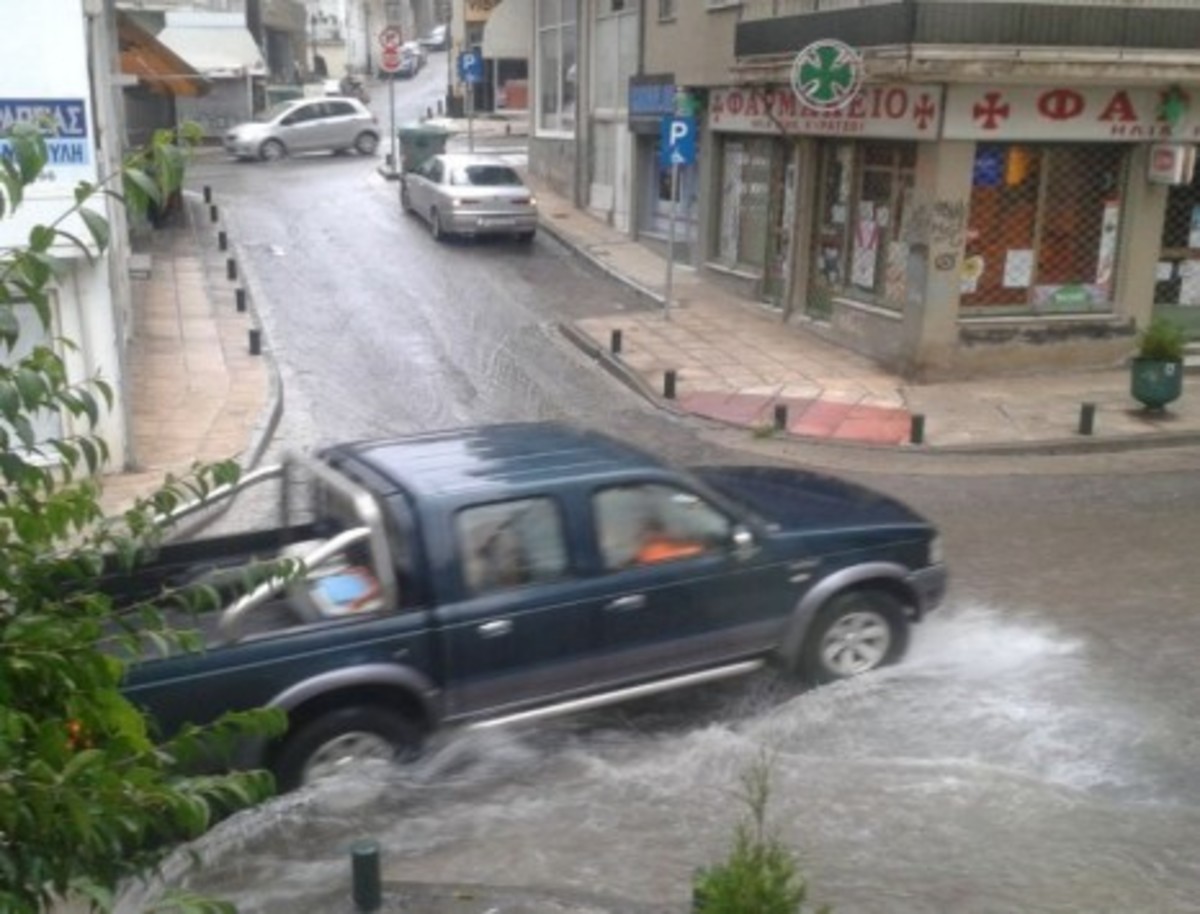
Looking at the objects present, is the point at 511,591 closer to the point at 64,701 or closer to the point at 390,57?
the point at 64,701

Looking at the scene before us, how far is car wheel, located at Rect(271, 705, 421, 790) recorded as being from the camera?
6.54 m

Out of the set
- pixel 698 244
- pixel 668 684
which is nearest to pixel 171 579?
pixel 668 684

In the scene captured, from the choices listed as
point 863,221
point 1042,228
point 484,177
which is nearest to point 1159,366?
point 1042,228

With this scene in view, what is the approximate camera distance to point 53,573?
3.29 metres

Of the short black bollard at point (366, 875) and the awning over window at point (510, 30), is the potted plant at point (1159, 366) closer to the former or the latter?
the short black bollard at point (366, 875)

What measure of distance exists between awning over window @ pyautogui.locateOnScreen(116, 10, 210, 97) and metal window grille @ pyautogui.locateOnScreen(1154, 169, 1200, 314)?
55.2ft

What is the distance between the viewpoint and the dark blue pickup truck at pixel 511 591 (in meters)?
6.54

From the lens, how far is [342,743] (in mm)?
6660

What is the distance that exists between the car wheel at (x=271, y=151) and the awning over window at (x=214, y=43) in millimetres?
3046

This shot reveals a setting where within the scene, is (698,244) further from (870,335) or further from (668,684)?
(668,684)

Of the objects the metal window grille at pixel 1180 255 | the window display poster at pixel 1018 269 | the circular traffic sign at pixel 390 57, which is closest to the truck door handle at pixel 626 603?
the window display poster at pixel 1018 269

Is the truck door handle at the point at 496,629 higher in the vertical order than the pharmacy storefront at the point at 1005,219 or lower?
lower

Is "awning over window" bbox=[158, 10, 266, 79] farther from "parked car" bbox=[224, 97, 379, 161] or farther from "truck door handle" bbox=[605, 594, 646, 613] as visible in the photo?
"truck door handle" bbox=[605, 594, 646, 613]

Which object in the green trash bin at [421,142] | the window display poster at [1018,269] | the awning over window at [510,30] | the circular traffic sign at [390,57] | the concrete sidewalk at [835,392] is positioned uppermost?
the awning over window at [510,30]
